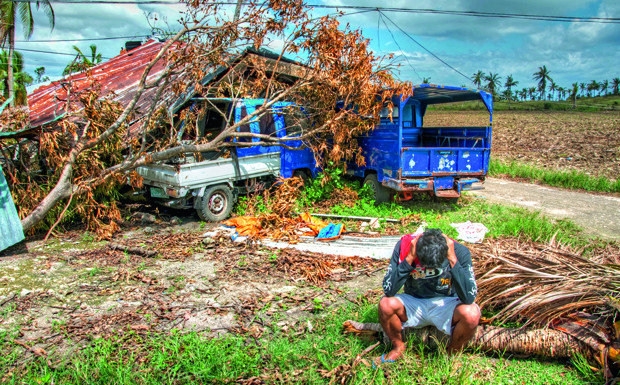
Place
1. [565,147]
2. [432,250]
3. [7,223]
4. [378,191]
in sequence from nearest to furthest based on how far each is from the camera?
1. [432,250]
2. [7,223]
3. [378,191]
4. [565,147]

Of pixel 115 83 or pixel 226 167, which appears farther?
pixel 115 83

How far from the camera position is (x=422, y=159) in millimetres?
7988

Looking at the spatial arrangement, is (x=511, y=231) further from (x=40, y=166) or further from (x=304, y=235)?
(x=40, y=166)

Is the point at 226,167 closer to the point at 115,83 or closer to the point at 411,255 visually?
the point at 411,255

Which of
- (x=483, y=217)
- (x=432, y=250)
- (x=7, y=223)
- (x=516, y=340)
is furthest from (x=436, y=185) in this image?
(x=7, y=223)

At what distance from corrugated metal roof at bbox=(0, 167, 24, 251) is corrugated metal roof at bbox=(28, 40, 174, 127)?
390 cm

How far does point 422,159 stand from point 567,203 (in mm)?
4072

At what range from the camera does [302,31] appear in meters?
7.96

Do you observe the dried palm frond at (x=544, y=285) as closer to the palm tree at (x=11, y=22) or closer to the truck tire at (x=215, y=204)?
the truck tire at (x=215, y=204)

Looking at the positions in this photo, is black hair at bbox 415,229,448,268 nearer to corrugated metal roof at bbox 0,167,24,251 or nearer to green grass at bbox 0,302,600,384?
green grass at bbox 0,302,600,384

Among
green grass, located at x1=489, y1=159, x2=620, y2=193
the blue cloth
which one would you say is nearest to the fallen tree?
the blue cloth

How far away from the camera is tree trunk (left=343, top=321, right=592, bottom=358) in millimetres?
3340

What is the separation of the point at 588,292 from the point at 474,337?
3.55 feet

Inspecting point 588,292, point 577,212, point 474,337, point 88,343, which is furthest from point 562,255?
point 577,212
